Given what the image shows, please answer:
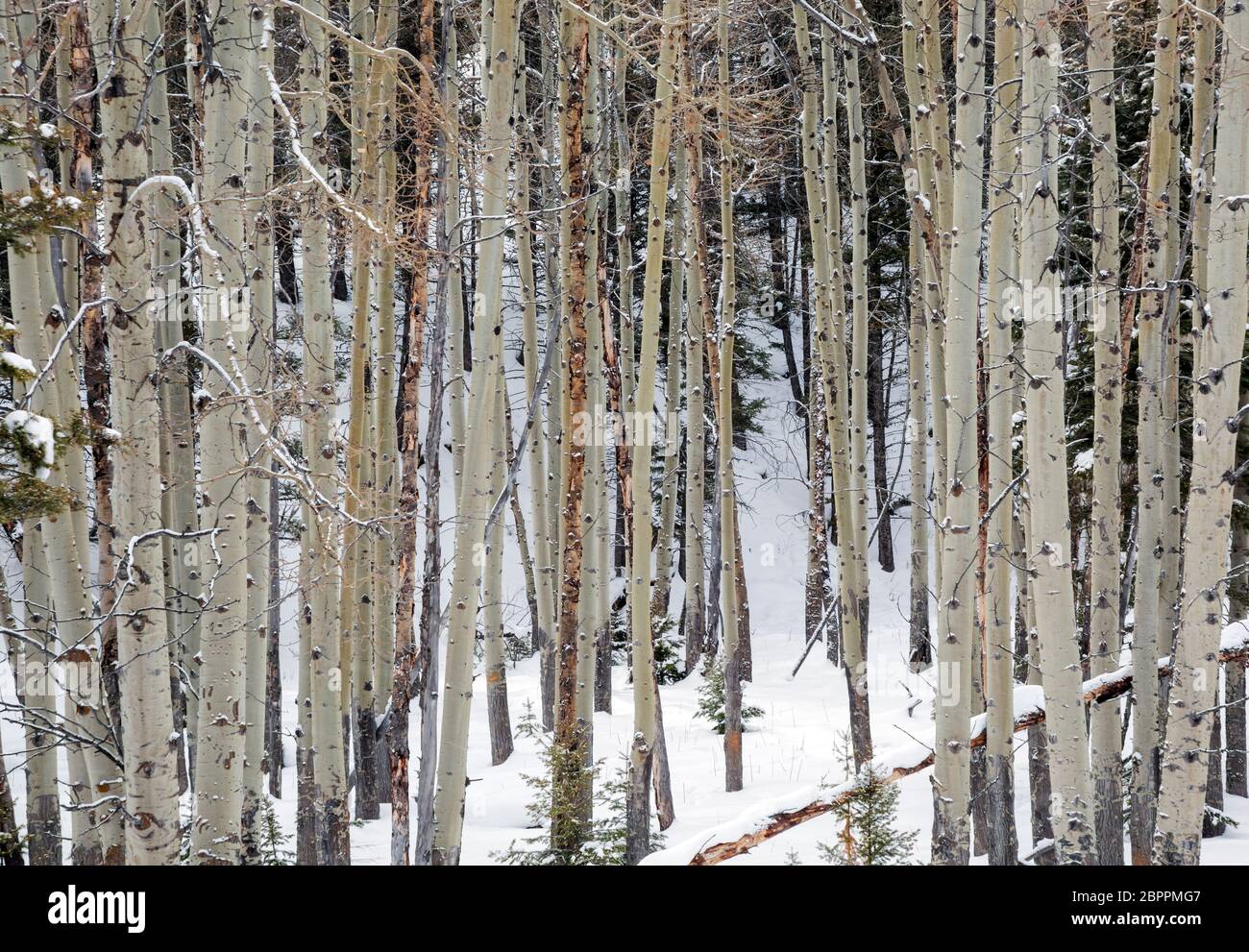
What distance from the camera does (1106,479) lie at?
6086 millimetres

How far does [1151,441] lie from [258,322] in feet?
17.9

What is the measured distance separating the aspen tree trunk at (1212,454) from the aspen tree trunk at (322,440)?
4489mm

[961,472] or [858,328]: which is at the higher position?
[858,328]

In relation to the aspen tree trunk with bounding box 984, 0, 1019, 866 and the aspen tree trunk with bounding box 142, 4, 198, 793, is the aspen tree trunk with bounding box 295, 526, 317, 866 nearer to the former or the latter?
the aspen tree trunk with bounding box 142, 4, 198, 793

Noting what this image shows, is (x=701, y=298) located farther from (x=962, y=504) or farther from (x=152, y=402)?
(x=152, y=402)

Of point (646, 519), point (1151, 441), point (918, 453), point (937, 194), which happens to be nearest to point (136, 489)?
point (646, 519)

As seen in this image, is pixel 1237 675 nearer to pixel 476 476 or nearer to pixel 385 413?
pixel 476 476

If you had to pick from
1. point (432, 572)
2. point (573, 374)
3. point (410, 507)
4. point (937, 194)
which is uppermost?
point (937, 194)

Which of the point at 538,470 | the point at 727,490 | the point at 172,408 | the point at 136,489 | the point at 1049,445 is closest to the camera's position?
the point at 136,489

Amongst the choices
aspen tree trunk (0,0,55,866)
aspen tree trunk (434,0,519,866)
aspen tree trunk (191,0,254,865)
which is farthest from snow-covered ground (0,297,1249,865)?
aspen tree trunk (434,0,519,866)

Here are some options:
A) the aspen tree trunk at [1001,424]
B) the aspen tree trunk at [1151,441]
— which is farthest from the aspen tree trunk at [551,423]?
the aspen tree trunk at [1151,441]
